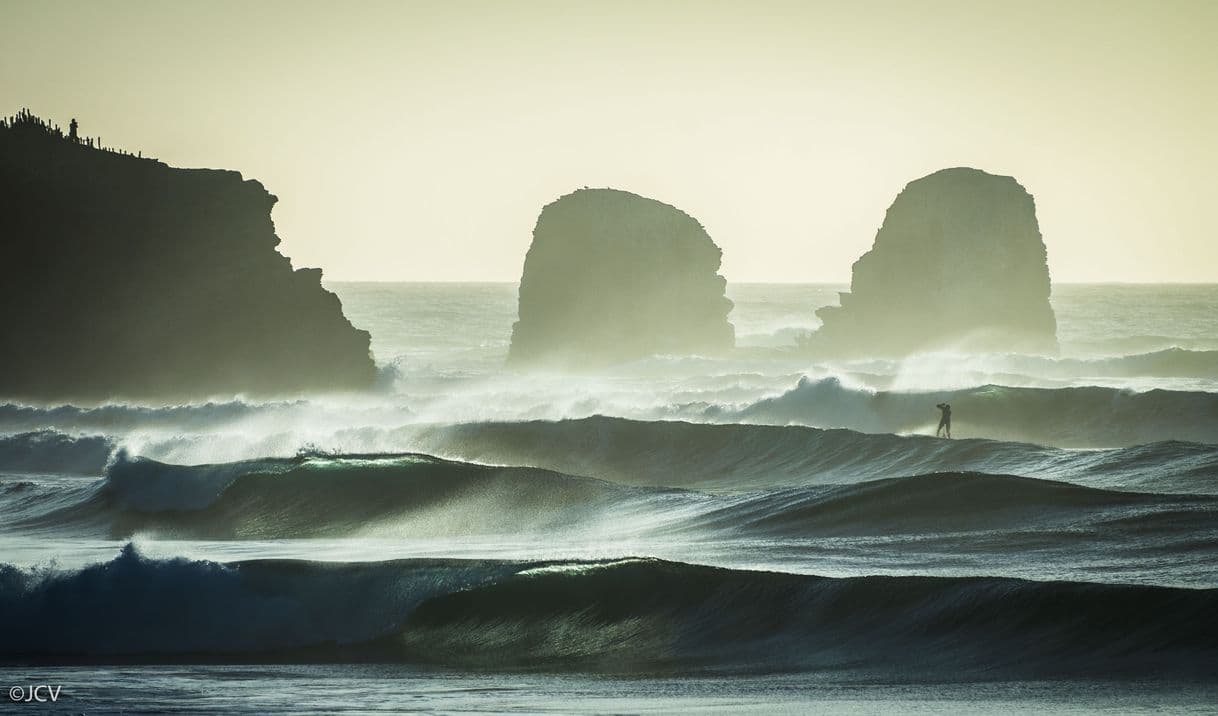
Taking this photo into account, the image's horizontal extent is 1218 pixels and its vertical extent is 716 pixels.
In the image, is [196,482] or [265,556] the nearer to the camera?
[265,556]

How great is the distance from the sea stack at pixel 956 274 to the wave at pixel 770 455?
38.9 metres

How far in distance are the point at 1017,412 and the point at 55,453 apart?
80.3 ft

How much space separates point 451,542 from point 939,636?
8.67m

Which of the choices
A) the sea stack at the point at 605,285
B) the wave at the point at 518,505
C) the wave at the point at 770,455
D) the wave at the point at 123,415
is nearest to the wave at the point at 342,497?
the wave at the point at 518,505

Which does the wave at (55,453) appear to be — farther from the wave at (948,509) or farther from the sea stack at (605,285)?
the sea stack at (605,285)

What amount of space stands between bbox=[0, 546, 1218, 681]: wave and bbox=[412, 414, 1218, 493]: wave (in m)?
10.1

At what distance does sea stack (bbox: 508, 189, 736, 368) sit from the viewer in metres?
76.6

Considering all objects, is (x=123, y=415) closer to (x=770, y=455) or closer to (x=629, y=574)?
(x=770, y=455)

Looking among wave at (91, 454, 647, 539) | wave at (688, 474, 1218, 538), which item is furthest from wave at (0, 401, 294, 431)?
wave at (688, 474, 1218, 538)

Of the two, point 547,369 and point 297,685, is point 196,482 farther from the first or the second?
point 547,369

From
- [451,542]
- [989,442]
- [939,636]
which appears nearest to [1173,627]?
[939,636]

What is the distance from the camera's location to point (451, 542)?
63.3 ft

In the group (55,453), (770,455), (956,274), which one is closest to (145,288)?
(55,453)

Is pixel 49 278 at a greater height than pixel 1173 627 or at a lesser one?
greater
